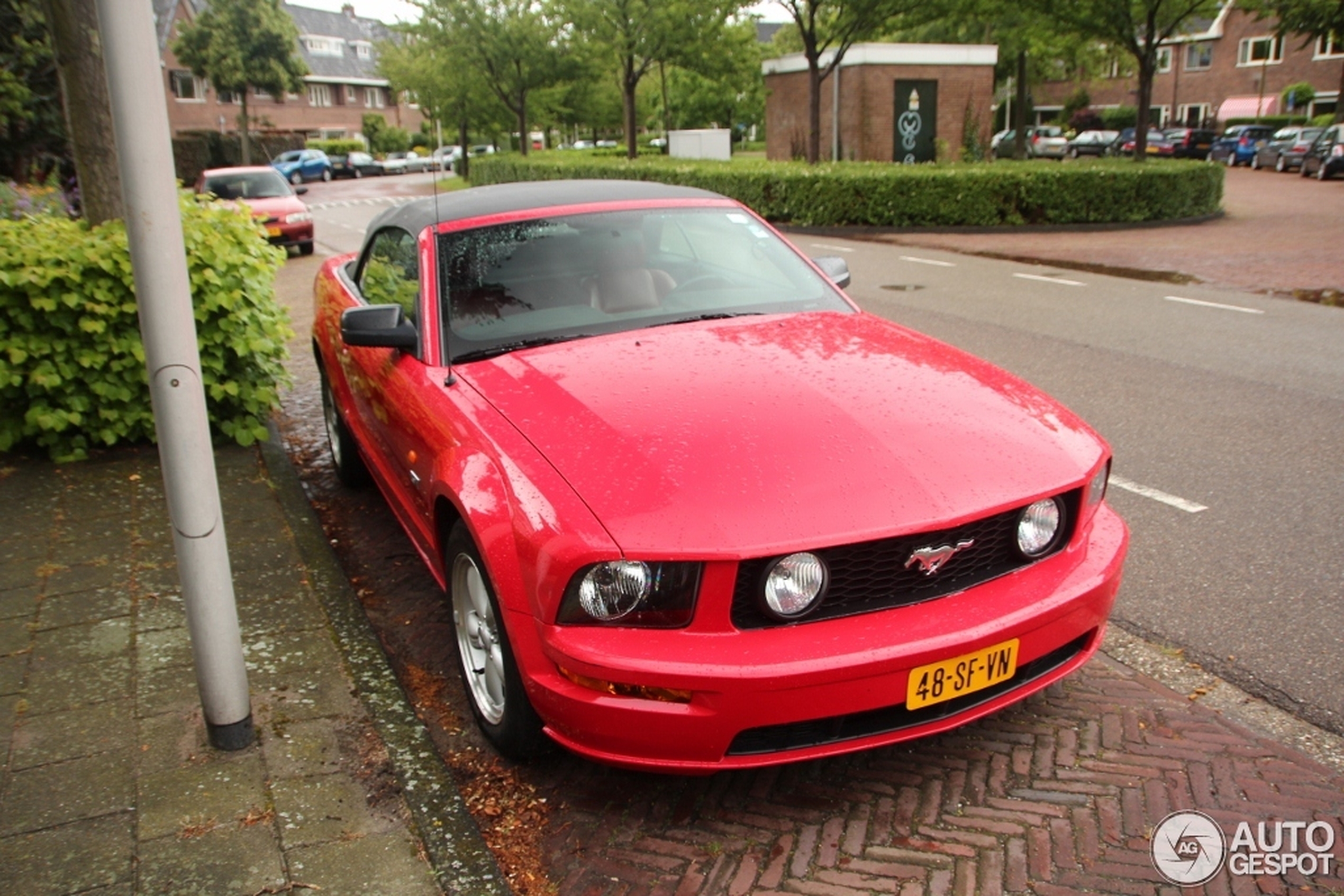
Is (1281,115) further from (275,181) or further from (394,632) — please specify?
(394,632)

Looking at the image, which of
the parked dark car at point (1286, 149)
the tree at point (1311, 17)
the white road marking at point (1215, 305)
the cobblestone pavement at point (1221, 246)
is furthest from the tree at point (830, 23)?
the parked dark car at point (1286, 149)

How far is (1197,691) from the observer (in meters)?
3.62

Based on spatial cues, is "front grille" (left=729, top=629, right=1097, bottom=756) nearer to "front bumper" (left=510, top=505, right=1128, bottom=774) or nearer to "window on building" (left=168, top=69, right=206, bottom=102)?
"front bumper" (left=510, top=505, right=1128, bottom=774)

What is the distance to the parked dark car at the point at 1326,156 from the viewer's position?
32.1 m

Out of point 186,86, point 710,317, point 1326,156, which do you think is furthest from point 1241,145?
point 186,86

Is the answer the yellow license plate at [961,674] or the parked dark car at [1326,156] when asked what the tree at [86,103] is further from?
the parked dark car at [1326,156]

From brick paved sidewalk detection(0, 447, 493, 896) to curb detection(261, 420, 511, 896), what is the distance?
0.03 meters

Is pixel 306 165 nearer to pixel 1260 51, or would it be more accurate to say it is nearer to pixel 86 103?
pixel 1260 51

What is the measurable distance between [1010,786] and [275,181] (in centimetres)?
2043

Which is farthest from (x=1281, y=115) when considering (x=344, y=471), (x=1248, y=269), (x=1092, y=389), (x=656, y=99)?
(x=344, y=471)

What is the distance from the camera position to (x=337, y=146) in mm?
68625

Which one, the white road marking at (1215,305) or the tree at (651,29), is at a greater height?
the tree at (651,29)

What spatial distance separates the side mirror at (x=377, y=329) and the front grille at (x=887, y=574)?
1.83m

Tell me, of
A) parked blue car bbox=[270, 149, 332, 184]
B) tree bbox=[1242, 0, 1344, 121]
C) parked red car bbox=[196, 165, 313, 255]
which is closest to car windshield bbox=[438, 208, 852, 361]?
parked red car bbox=[196, 165, 313, 255]
